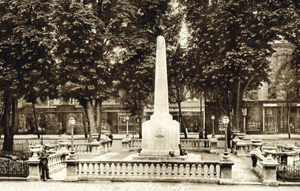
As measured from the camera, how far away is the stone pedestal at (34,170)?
15.9 m

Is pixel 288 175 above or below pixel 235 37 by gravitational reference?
below

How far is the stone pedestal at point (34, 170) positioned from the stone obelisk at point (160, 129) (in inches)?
219

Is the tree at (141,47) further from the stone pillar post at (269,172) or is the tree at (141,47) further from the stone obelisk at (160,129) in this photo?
the stone pillar post at (269,172)

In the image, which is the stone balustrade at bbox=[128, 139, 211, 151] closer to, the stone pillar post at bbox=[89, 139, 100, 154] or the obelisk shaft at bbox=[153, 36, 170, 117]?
the stone pillar post at bbox=[89, 139, 100, 154]

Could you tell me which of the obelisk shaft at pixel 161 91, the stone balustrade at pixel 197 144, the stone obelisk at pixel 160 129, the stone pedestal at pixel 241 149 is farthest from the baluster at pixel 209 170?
the stone balustrade at pixel 197 144

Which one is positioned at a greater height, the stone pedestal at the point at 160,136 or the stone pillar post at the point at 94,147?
the stone pedestal at the point at 160,136

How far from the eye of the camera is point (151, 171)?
15648 mm

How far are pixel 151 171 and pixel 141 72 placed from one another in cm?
1444

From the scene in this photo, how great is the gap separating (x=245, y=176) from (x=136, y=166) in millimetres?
5673

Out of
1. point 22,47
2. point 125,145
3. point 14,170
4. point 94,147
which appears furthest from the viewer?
point 125,145

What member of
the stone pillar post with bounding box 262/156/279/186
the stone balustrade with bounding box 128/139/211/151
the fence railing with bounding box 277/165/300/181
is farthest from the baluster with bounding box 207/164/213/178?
the stone balustrade with bounding box 128/139/211/151

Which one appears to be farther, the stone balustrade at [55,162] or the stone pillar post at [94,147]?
the stone pillar post at [94,147]

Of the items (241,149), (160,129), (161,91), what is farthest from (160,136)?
(241,149)

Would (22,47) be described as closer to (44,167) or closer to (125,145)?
(125,145)
